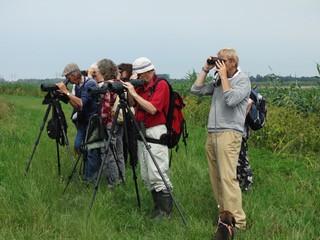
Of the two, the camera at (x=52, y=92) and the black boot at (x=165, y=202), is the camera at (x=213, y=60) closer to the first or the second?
the black boot at (x=165, y=202)

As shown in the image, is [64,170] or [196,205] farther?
[64,170]

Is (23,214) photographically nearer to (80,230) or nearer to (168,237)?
(80,230)

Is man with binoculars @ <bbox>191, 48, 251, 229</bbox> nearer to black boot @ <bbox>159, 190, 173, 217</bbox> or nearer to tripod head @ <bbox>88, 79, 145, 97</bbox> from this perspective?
black boot @ <bbox>159, 190, 173, 217</bbox>

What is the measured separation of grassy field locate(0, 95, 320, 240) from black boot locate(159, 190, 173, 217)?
14 centimetres

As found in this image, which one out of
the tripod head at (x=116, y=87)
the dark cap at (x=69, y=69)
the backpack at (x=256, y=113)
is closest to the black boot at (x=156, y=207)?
the tripod head at (x=116, y=87)

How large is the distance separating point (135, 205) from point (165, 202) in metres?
0.59

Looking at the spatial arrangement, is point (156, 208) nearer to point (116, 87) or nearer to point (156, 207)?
point (156, 207)

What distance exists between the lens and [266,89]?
45.2 ft

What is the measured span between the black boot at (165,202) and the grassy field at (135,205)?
137mm

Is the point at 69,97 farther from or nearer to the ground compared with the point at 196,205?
farther from the ground

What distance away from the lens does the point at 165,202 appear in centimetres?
565

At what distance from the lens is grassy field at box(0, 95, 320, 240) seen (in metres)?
5.03

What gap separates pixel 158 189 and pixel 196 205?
2.26 ft

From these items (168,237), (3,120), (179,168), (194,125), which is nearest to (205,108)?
(194,125)
